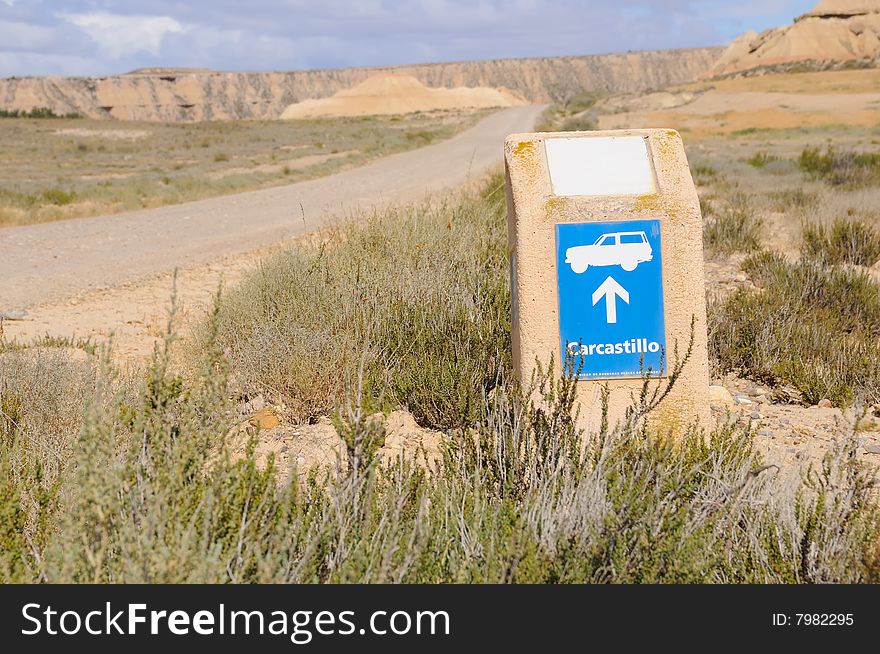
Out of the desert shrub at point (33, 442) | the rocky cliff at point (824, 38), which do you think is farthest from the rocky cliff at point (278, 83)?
the desert shrub at point (33, 442)

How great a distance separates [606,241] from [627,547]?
158cm

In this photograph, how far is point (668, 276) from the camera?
3.77 meters

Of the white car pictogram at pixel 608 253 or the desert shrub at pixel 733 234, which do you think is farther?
the desert shrub at pixel 733 234

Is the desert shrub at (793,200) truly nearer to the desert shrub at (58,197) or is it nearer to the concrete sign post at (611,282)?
the concrete sign post at (611,282)

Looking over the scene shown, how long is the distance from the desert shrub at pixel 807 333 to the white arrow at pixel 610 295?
1.52 m

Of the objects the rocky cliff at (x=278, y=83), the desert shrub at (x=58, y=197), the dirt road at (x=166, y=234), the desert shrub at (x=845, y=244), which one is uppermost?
the rocky cliff at (x=278, y=83)

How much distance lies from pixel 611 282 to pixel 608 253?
13cm

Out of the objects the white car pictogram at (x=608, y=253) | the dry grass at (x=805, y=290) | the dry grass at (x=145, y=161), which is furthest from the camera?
the dry grass at (x=145, y=161)

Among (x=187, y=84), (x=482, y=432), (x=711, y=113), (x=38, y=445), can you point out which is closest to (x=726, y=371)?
(x=482, y=432)

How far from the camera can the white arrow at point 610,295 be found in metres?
3.69

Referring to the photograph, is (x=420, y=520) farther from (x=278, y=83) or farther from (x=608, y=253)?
(x=278, y=83)

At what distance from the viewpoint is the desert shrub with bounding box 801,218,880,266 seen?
889cm

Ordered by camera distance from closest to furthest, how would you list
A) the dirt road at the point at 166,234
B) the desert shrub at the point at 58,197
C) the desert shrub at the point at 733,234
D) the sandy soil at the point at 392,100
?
the dirt road at the point at 166,234
the desert shrub at the point at 733,234
the desert shrub at the point at 58,197
the sandy soil at the point at 392,100

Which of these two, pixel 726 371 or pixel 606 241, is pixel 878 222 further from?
pixel 606 241
